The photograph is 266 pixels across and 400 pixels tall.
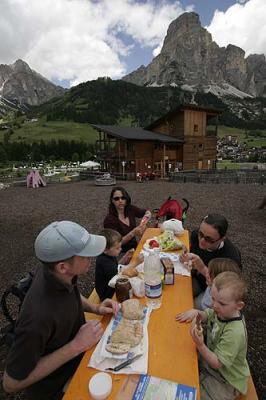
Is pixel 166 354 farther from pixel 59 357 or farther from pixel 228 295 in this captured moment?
pixel 59 357

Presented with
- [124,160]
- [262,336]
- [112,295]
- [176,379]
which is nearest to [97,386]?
[176,379]

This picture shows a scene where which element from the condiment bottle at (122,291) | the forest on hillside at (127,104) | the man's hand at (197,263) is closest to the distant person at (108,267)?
the condiment bottle at (122,291)

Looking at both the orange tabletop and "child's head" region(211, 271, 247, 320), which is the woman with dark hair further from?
"child's head" region(211, 271, 247, 320)

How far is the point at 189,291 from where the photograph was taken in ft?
9.30

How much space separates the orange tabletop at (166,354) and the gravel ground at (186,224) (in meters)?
1.58

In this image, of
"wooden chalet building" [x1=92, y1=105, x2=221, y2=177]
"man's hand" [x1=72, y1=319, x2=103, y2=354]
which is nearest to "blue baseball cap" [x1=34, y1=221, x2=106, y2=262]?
"man's hand" [x1=72, y1=319, x2=103, y2=354]

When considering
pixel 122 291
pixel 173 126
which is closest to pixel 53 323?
pixel 122 291

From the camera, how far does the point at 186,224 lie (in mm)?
9977

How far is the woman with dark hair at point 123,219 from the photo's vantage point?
4615 mm

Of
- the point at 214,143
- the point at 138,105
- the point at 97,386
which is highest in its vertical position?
the point at 138,105

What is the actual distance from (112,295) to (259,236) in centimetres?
702

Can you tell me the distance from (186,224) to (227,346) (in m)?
8.15

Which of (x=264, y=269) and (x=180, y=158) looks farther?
(x=180, y=158)

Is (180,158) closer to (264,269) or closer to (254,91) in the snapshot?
(264,269)
